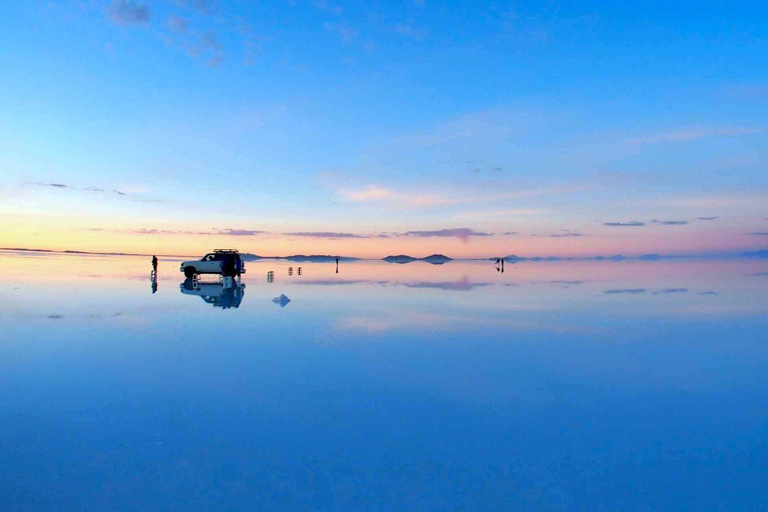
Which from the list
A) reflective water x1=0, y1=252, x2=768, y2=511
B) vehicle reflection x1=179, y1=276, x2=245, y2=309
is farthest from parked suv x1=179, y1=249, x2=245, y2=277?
reflective water x1=0, y1=252, x2=768, y2=511

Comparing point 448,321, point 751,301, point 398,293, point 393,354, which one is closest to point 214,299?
point 398,293

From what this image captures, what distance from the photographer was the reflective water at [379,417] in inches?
211

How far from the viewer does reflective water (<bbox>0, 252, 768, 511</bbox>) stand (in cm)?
536

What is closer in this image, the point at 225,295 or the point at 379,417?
the point at 379,417

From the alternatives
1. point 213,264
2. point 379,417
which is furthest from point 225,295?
point 379,417

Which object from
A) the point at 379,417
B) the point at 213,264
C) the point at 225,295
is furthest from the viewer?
the point at 213,264

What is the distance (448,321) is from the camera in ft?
57.7

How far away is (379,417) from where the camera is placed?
761cm

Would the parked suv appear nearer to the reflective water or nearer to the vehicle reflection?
the vehicle reflection

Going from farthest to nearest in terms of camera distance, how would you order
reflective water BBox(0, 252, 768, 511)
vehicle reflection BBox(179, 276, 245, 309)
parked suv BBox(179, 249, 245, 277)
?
1. parked suv BBox(179, 249, 245, 277)
2. vehicle reflection BBox(179, 276, 245, 309)
3. reflective water BBox(0, 252, 768, 511)

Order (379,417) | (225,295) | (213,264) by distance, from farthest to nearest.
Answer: (213,264) < (225,295) < (379,417)

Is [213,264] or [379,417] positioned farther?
[213,264]

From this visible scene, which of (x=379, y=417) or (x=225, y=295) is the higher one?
(x=225, y=295)

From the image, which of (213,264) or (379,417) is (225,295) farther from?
(379,417)
